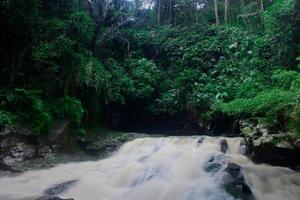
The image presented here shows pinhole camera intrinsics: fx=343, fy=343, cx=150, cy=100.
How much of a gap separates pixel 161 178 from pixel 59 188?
7.79 feet

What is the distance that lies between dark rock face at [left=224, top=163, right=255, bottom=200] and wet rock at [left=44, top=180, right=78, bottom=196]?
11.6ft

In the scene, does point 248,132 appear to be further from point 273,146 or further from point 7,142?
point 7,142

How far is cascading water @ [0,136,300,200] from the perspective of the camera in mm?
7273

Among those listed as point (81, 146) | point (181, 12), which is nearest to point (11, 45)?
point (81, 146)

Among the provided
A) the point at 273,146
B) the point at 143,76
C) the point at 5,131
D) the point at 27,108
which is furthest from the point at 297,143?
the point at 143,76

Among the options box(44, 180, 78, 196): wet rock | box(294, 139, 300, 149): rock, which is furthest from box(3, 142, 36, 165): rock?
box(294, 139, 300, 149): rock

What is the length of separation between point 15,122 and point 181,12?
16250mm

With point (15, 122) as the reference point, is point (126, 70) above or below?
above

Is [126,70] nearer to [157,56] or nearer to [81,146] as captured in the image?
[157,56]

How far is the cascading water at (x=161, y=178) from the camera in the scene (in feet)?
23.9

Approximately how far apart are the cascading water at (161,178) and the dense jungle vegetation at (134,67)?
4.75ft

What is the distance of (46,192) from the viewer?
7512 millimetres

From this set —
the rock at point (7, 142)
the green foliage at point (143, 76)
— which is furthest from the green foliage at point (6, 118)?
the green foliage at point (143, 76)

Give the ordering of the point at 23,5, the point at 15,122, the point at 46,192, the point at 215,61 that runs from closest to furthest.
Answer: the point at 46,192 < the point at 15,122 < the point at 23,5 < the point at 215,61
